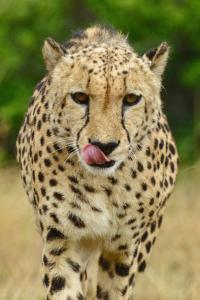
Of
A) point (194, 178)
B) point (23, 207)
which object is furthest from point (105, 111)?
point (194, 178)

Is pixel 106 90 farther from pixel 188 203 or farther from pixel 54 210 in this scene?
pixel 188 203

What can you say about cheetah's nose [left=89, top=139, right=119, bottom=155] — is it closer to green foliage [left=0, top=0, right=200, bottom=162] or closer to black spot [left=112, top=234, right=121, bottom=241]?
black spot [left=112, top=234, right=121, bottom=241]

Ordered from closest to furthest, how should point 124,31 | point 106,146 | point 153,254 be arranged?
point 106,146, point 153,254, point 124,31

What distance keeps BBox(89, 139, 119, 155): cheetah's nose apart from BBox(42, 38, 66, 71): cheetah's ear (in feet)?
2.56

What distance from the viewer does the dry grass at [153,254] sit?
9211 millimetres

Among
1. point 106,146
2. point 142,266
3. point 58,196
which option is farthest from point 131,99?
point 142,266

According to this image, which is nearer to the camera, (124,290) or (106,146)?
(106,146)

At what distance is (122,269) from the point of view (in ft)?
24.9

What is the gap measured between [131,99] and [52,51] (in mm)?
649

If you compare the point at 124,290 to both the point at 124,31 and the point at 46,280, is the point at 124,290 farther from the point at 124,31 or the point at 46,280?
the point at 124,31

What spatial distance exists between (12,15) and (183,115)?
133 inches

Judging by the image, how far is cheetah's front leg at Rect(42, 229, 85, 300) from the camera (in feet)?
23.5

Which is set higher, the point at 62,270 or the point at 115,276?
the point at 62,270

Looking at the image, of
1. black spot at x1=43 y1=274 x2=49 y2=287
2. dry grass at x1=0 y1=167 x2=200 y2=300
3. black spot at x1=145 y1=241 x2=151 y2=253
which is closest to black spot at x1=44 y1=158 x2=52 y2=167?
black spot at x1=43 y1=274 x2=49 y2=287
